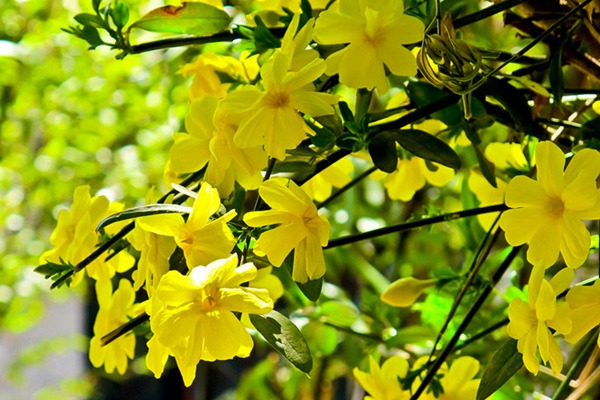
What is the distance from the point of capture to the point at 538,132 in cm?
→ 39

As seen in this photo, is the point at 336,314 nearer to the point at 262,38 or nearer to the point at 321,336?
the point at 321,336

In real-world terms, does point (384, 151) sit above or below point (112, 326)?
above

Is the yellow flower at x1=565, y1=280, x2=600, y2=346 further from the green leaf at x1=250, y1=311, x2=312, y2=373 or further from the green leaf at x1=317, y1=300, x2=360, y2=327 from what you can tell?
the green leaf at x1=317, y1=300, x2=360, y2=327

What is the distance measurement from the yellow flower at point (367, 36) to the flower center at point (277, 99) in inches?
0.7

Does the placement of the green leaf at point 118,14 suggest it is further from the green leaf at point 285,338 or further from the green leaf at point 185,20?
the green leaf at point 285,338

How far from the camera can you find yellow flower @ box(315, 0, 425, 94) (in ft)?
1.00

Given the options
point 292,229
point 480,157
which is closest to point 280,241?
point 292,229

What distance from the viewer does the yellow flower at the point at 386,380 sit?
400mm

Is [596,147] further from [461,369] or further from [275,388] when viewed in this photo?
[275,388]

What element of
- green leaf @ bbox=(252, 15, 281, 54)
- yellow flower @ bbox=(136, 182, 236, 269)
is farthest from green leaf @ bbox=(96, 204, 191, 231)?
green leaf @ bbox=(252, 15, 281, 54)

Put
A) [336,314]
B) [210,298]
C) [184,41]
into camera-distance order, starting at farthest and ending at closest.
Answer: [336,314] < [184,41] < [210,298]

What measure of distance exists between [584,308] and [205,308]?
0.13 metres

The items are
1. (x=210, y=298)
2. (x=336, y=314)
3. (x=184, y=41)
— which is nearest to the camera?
(x=210, y=298)

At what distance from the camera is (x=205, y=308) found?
0.29 metres
